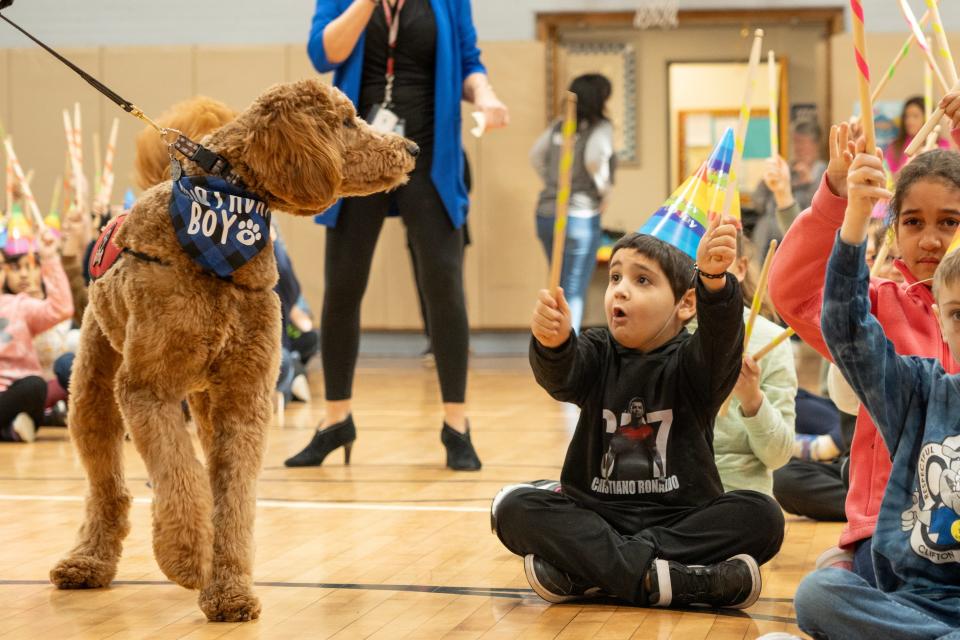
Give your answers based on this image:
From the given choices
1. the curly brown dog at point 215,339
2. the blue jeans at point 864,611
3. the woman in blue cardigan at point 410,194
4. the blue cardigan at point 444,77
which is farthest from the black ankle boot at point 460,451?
the blue jeans at point 864,611

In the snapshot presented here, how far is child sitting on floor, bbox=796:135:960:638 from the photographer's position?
1.73m

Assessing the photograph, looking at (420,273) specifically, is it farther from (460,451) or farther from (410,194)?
(460,451)

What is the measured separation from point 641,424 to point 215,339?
80 centimetres

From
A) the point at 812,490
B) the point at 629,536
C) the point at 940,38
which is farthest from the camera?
the point at 812,490

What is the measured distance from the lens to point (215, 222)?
221 cm

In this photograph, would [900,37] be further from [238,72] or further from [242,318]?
[242,318]

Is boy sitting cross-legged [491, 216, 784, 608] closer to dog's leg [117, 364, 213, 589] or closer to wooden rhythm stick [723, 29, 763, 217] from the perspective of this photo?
wooden rhythm stick [723, 29, 763, 217]

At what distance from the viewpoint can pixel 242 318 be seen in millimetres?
2254

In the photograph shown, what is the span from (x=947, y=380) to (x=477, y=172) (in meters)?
6.77

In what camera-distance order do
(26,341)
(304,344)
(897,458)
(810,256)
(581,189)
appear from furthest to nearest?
(581,189) → (304,344) → (26,341) → (810,256) → (897,458)

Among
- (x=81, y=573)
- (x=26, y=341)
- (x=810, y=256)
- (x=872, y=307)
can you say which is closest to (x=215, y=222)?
(x=81, y=573)

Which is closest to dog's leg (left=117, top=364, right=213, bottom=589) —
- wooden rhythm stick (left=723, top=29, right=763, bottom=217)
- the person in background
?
wooden rhythm stick (left=723, top=29, right=763, bottom=217)

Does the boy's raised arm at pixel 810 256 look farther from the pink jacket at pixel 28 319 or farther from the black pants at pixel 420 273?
the pink jacket at pixel 28 319

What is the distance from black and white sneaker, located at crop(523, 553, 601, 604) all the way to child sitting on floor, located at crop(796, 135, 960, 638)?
0.53m
